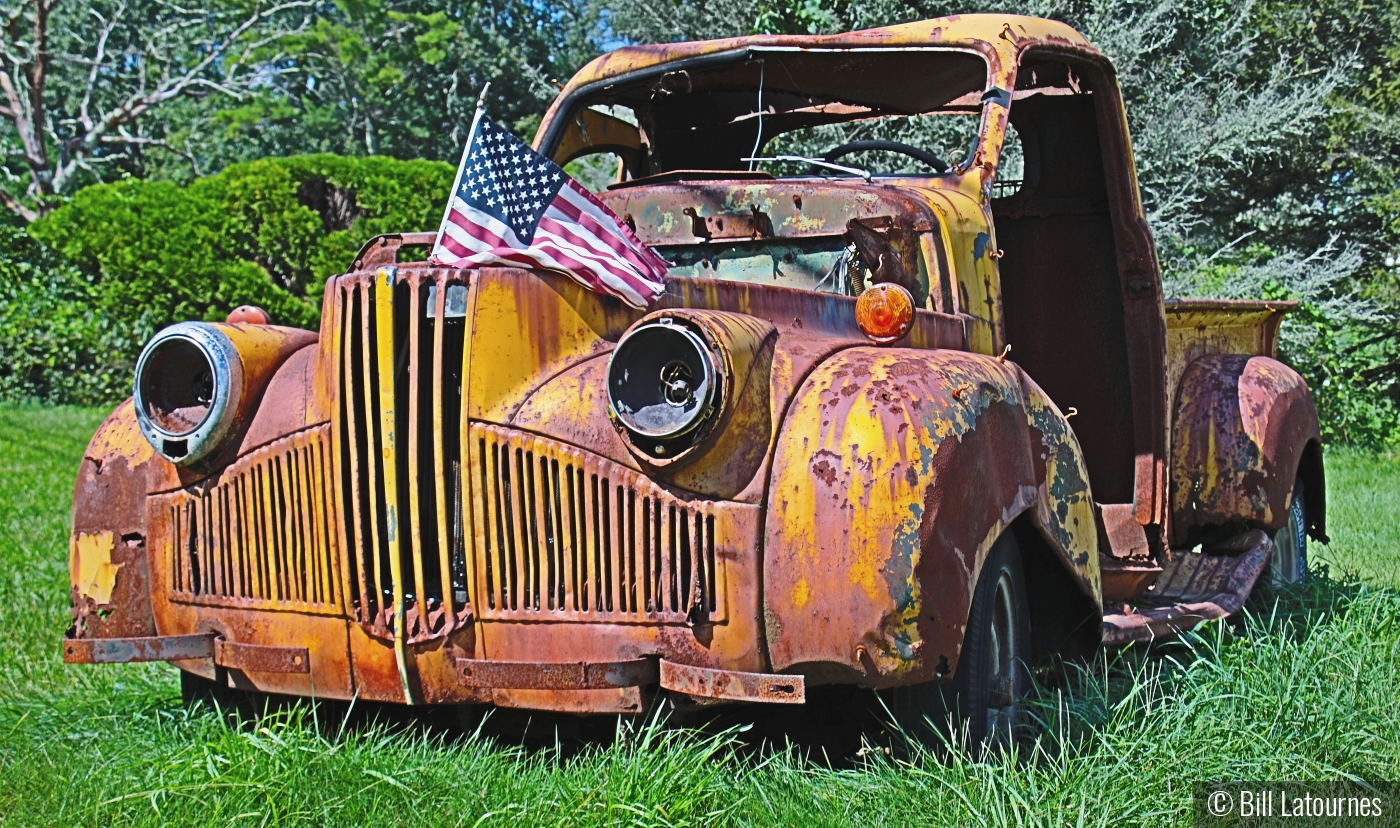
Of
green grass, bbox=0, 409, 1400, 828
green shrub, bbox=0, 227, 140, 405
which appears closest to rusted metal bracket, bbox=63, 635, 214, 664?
green grass, bbox=0, 409, 1400, 828

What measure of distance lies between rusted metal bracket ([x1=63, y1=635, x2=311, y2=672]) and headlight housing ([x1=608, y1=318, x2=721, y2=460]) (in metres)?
1.00

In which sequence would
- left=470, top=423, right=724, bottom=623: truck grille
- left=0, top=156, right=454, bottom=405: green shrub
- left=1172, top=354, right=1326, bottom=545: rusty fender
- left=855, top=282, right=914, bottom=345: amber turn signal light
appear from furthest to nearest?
left=0, top=156, right=454, bottom=405: green shrub → left=1172, top=354, right=1326, bottom=545: rusty fender → left=855, top=282, right=914, bottom=345: amber turn signal light → left=470, top=423, right=724, bottom=623: truck grille

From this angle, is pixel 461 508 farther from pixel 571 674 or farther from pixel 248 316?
pixel 248 316

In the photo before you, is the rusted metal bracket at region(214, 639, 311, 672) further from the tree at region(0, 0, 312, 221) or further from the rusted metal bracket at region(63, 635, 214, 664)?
the tree at region(0, 0, 312, 221)

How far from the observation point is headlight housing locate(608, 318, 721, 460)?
10.2 feet

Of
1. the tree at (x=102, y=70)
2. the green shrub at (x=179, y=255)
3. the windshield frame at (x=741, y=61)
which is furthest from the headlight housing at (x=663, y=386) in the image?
the tree at (x=102, y=70)

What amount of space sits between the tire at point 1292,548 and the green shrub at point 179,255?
402 inches

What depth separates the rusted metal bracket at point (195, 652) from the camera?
11.4 ft

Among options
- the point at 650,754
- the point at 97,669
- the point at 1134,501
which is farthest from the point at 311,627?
the point at 1134,501

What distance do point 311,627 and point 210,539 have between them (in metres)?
0.39

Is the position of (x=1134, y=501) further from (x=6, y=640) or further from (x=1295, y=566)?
(x=6, y=640)

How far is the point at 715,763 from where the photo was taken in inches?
128

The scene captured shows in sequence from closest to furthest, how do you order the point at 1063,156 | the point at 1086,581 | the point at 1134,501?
the point at 1086,581, the point at 1134,501, the point at 1063,156

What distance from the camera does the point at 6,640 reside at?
17.2 feet
